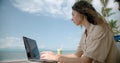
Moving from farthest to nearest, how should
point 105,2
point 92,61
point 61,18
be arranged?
1. point 61,18
2. point 105,2
3. point 92,61

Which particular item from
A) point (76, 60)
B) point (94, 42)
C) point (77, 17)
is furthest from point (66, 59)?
point (77, 17)

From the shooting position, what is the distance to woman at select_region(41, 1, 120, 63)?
1.37 meters

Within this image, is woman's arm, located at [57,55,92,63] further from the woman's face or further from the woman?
the woman's face

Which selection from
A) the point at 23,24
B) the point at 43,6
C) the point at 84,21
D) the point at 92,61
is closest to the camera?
the point at 92,61

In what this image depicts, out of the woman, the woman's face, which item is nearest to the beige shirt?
the woman

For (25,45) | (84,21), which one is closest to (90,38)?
(84,21)

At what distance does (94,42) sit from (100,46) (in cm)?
4

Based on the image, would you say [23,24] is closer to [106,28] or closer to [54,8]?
[54,8]

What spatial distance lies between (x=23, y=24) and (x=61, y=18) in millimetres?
4921

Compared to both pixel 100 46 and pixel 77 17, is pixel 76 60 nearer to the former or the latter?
pixel 100 46

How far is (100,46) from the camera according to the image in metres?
A: 1.37

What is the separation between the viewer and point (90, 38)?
55.5 inches

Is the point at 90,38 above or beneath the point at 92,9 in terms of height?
beneath

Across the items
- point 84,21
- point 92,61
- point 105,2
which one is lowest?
point 92,61
